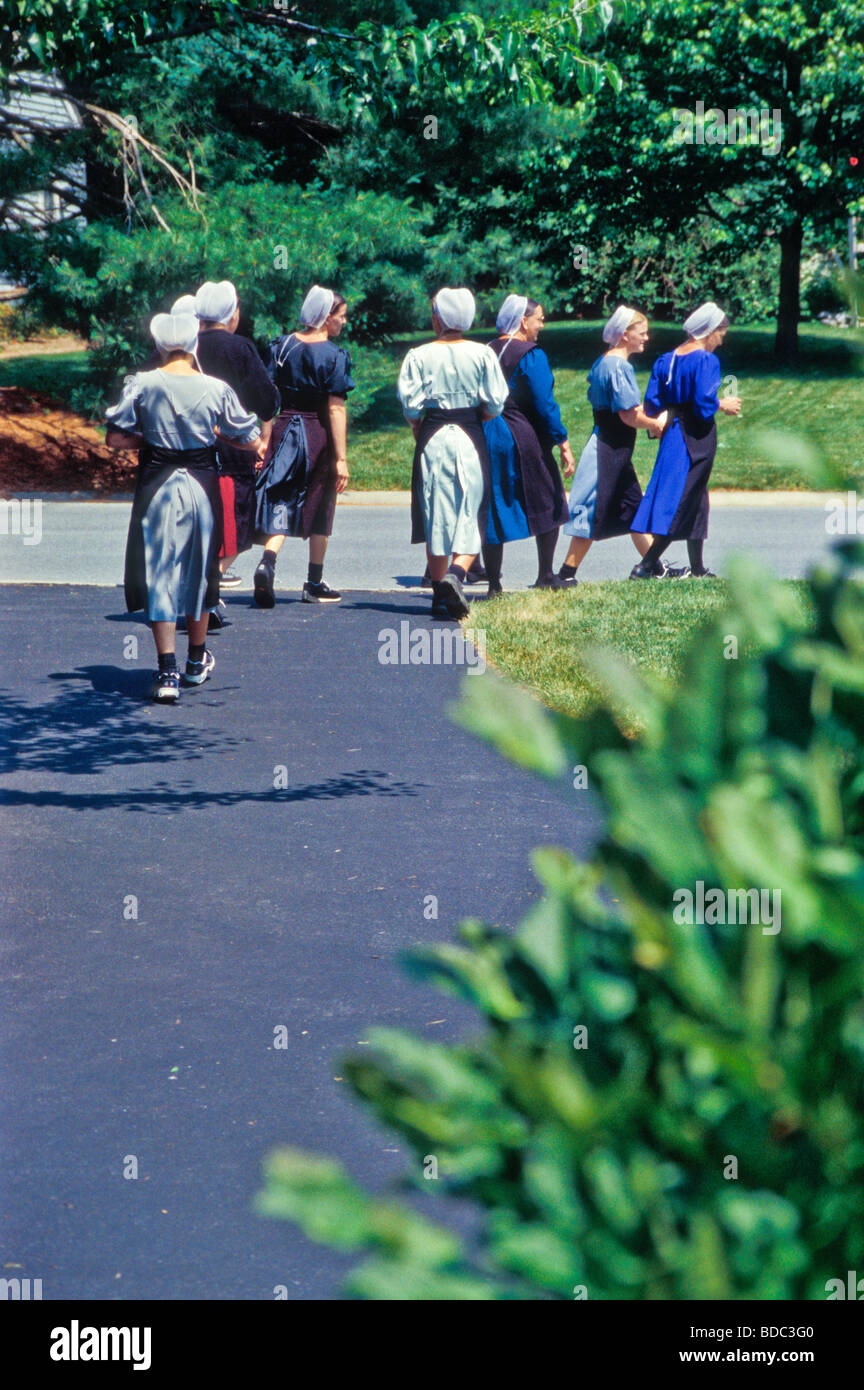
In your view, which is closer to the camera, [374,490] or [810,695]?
[810,695]

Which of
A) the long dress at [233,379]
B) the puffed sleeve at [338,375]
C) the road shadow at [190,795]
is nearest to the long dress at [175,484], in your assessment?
the long dress at [233,379]

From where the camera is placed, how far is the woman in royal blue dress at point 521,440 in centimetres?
1024

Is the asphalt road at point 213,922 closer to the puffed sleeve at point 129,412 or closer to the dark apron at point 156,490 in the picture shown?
the dark apron at point 156,490

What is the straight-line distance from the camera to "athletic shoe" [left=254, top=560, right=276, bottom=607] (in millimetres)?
10219

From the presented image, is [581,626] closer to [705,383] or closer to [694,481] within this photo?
[694,481]

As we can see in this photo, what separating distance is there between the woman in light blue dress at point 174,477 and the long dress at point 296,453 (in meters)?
2.13

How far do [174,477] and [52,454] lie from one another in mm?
11938

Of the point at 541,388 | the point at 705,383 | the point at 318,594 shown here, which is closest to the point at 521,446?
the point at 541,388

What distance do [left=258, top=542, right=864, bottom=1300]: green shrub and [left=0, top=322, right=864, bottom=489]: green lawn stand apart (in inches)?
507

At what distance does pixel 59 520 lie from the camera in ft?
50.2

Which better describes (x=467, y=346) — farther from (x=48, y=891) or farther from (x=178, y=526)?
(x=48, y=891)

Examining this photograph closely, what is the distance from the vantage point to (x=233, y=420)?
7727 millimetres

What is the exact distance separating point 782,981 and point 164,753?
5.96m
